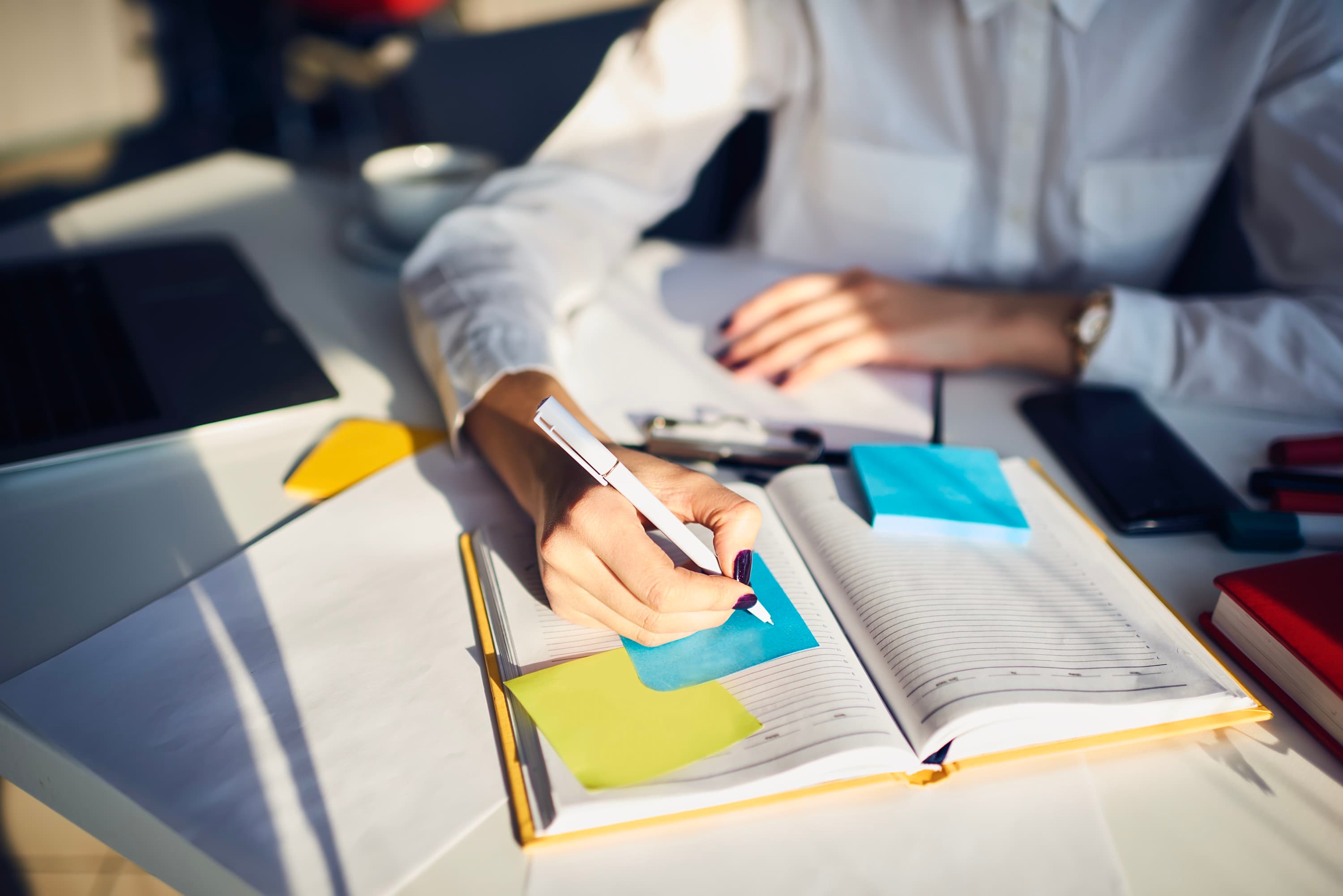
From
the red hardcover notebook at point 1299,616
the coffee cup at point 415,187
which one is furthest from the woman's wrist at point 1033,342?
the coffee cup at point 415,187

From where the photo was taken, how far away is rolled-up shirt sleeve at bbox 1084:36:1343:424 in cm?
77

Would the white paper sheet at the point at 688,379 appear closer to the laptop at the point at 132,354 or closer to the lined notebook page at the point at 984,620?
the lined notebook page at the point at 984,620

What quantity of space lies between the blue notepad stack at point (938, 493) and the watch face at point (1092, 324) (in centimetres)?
24

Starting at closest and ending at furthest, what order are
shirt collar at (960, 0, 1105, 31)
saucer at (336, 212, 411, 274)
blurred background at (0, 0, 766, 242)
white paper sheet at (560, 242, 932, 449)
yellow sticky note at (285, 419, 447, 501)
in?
yellow sticky note at (285, 419, 447, 501), white paper sheet at (560, 242, 932, 449), shirt collar at (960, 0, 1105, 31), saucer at (336, 212, 411, 274), blurred background at (0, 0, 766, 242)

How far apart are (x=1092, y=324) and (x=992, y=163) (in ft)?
0.90

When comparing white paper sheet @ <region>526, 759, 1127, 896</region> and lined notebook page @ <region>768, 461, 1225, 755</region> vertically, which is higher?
lined notebook page @ <region>768, 461, 1225, 755</region>

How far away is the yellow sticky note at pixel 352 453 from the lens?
0.61 m

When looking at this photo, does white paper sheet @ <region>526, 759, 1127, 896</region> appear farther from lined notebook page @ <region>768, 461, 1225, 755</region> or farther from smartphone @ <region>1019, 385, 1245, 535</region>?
smartphone @ <region>1019, 385, 1245, 535</region>

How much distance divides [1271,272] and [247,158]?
1400mm

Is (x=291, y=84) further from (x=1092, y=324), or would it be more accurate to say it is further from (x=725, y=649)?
(x=725, y=649)

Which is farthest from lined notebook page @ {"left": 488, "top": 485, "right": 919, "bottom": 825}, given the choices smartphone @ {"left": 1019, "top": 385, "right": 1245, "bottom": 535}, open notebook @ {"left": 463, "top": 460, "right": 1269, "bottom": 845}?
smartphone @ {"left": 1019, "top": 385, "right": 1245, "bottom": 535}

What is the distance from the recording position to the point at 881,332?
0.81m

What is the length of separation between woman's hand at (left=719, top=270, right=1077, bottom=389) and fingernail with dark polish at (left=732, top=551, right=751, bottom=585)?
1.06 ft

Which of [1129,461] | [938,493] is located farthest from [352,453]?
[1129,461]
